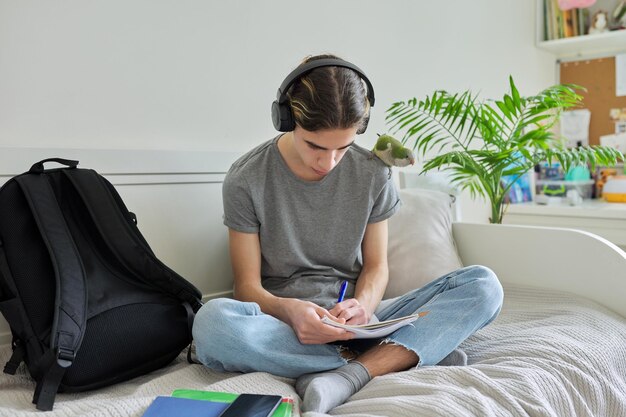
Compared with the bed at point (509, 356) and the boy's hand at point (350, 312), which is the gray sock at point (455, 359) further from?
the boy's hand at point (350, 312)

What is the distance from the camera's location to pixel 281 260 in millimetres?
1391

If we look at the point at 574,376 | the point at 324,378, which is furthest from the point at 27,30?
the point at 574,376

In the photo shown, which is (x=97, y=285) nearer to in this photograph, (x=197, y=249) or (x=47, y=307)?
(x=47, y=307)

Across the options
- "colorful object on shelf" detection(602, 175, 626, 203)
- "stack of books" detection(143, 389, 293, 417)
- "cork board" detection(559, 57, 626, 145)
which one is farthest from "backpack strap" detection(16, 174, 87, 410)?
"cork board" detection(559, 57, 626, 145)

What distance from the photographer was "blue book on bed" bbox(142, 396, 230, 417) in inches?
34.5

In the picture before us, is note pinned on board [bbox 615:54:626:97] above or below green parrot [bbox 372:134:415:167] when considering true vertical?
above

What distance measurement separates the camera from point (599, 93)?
2.90 meters

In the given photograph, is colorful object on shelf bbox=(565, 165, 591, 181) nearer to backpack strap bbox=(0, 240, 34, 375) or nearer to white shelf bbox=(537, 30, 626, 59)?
white shelf bbox=(537, 30, 626, 59)

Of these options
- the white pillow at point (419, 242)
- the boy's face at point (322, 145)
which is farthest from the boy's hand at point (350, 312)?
the white pillow at point (419, 242)

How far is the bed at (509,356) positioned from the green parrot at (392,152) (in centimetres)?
29

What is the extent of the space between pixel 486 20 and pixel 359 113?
1.66m

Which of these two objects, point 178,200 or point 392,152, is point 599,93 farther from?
point 178,200

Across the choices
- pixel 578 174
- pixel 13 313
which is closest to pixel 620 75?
pixel 578 174

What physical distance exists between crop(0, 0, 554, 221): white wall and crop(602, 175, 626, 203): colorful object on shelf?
913 millimetres
